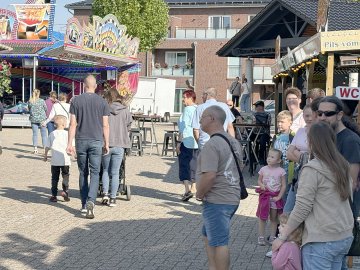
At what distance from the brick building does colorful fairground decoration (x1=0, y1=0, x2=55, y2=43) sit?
2273cm

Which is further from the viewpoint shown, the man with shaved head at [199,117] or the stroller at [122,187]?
the stroller at [122,187]

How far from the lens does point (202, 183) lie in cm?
586

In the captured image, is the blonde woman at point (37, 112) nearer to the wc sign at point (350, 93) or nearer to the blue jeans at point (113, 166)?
the blue jeans at point (113, 166)

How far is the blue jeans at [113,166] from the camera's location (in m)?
10.7

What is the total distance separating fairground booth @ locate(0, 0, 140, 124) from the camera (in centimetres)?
3134

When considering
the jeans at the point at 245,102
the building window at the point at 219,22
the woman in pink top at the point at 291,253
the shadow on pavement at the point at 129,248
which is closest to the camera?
the woman in pink top at the point at 291,253

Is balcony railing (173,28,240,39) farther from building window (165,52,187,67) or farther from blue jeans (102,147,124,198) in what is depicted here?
blue jeans (102,147,124,198)

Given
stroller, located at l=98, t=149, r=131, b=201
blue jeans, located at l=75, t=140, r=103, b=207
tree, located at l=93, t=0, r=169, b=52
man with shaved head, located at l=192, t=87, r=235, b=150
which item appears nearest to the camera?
blue jeans, located at l=75, t=140, r=103, b=207

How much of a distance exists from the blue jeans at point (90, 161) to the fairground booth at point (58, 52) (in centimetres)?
1705

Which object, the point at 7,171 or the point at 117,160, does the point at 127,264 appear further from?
the point at 7,171

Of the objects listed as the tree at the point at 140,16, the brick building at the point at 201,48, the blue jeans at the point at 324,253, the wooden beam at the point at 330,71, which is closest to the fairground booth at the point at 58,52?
the tree at the point at 140,16

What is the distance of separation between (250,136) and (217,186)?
933cm

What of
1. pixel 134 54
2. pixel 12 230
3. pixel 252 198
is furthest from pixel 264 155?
pixel 134 54

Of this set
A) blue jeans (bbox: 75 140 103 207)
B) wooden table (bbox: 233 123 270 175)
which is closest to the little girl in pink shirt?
blue jeans (bbox: 75 140 103 207)
